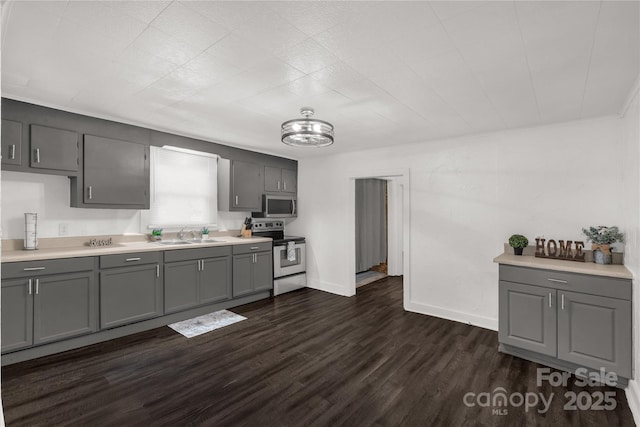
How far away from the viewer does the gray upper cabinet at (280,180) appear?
17.1ft

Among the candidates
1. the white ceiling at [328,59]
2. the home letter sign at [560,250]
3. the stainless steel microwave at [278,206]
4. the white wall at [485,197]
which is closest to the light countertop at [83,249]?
the stainless steel microwave at [278,206]

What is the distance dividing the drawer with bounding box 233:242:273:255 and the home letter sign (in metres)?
3.49

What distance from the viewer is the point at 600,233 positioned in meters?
3.01

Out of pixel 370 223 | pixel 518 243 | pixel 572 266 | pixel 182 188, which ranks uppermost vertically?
pixel 182 188

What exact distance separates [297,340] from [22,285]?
255cm

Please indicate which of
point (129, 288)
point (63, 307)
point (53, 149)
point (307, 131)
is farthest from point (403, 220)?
point (53, 149)

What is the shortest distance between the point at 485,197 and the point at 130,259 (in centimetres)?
413

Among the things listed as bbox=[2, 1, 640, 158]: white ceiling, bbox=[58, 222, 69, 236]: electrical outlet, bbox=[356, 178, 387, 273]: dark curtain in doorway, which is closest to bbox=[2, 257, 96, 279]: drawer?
bbox=[58, 222, 69, 236]: electrical outlet

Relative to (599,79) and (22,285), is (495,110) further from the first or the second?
(22,285)

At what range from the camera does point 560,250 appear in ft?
10.2

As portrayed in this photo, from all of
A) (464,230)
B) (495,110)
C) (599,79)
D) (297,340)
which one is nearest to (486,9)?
(599,79)

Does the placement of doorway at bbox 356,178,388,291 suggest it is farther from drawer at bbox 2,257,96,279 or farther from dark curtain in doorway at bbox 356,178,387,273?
drawer at bbox 2,257,96,279

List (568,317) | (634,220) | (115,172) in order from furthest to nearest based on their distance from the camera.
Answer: (115,172), (568,317), (634,220)

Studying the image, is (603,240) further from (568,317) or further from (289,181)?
(289,181)
